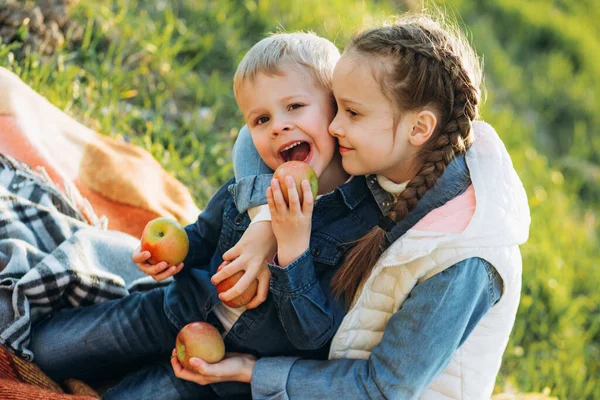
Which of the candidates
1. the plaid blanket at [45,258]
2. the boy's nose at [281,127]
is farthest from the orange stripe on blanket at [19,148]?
the boy's nose at [281,127]

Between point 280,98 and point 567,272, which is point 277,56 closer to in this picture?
point 280,98

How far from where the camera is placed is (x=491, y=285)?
2.01m

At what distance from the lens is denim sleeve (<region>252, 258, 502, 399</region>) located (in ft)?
6.30

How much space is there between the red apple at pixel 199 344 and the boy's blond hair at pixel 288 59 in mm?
773

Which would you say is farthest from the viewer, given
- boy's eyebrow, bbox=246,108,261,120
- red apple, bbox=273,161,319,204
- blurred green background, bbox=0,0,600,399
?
blurred green background, bbox=0,0,600,399

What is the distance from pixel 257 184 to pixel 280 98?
0.98 ft

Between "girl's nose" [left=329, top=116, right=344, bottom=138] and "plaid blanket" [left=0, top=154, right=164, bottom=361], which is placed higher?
"girl's nose" [left=329, top=116, right=344, bottom=138]

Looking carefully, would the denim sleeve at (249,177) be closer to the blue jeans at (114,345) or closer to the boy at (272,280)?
the boy at (272,280)

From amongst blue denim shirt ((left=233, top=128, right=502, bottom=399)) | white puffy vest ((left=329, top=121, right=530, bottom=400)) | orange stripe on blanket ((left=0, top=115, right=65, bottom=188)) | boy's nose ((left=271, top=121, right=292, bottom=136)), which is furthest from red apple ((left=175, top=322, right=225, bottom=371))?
orange stripe on blanket ((left=0, top=115, right=65, bottom=188))

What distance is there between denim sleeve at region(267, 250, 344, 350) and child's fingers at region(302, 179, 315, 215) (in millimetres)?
120

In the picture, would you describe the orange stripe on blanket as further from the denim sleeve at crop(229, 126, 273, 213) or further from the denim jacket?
the denim sleeve at crop(229, 126, 273, 213)

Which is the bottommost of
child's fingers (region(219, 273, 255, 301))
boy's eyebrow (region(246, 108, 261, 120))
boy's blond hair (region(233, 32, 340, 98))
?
child's fingers (region(219, 273, 255, 301))

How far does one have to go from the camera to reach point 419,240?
1.94m

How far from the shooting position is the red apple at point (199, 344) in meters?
2.19
